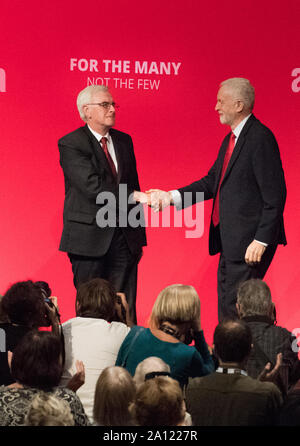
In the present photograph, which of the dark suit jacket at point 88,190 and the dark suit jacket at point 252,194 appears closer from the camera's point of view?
the dark suit jacket at point 252,194

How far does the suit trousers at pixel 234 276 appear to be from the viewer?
4.64 metres

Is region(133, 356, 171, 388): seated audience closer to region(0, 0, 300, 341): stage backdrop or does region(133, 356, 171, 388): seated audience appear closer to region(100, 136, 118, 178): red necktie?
region(100, 136, 118, 178): red necktie

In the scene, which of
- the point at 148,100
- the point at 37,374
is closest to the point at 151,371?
the point at 37,374

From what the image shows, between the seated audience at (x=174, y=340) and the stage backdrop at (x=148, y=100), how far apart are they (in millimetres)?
2202

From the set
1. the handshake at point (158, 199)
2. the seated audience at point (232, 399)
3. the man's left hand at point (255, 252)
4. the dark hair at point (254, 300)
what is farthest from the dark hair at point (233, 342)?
the handshake at point (158, 199)

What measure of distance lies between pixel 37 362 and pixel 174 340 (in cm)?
79

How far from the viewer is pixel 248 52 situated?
18.1ft

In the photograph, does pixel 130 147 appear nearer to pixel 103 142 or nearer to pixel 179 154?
pixel 103 142

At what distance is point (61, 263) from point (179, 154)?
113 centimetres

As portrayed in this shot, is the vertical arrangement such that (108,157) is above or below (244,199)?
above

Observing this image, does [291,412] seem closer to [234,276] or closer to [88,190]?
[234,276]

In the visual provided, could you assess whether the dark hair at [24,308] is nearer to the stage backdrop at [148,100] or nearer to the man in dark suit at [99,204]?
the man in dark suit at [99,204]

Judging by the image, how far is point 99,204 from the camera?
4855 mm

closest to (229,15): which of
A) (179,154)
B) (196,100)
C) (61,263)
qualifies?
(196,100)
